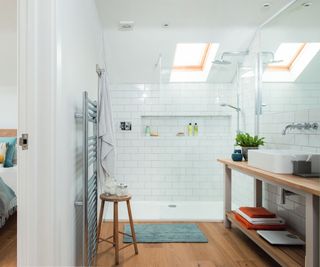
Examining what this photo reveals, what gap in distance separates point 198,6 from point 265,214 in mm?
2260

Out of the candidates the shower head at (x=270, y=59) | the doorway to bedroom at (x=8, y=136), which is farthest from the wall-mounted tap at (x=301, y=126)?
the doorway to bedroom at (x=8, y=136)

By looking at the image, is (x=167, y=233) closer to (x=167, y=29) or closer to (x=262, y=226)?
(x=262, y=226)

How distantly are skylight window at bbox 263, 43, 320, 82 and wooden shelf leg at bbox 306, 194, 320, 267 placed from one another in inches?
60.6

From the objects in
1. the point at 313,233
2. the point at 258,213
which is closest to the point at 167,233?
the point at 258,213

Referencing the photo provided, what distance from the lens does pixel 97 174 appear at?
2463 mm

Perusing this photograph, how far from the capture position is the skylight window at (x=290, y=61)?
2.62 m

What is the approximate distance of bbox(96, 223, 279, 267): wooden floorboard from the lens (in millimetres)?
2289

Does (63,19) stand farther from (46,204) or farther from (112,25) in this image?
(112,25)

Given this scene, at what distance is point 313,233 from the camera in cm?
158

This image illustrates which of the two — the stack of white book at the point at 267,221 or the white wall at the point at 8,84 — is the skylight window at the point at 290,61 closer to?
the stack of white book at the point at 267,221

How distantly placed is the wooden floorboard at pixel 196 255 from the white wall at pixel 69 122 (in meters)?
0.57

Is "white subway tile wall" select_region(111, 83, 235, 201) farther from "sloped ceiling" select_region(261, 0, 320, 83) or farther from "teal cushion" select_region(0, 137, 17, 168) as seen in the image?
"teal cushion" select_region(0, 137, 17, 168)

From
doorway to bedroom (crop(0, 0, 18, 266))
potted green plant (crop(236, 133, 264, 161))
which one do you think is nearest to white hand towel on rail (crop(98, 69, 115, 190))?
doorway to bedroom (crop(0, 0, 18, 266))

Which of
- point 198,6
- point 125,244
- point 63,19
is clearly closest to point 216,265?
point 125,244
